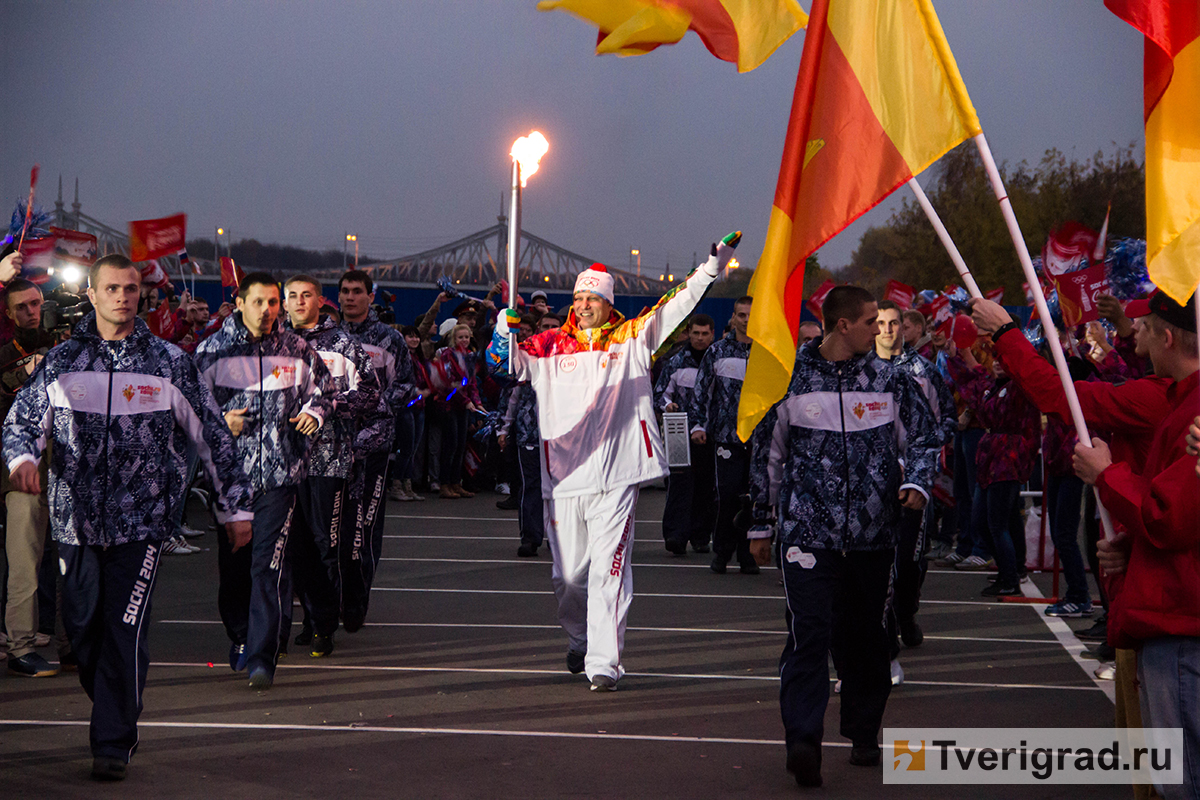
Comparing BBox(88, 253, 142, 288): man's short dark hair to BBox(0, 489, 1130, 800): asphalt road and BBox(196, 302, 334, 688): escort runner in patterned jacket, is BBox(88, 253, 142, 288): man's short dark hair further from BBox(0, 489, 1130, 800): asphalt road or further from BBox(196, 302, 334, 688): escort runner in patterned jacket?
BBox(0, 489, 1130, 800): asphalt road

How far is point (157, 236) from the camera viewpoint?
44.8ft

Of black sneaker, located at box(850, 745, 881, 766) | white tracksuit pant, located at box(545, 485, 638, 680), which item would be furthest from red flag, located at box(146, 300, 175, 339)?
black sneaker, located at box(850, 745, 881, 766)

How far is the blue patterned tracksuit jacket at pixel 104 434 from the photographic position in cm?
566

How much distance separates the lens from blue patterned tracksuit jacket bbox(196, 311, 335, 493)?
738 centimetres

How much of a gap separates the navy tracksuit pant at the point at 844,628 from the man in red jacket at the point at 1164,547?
1583mm

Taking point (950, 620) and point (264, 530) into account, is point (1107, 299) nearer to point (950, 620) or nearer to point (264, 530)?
point (950, 620)

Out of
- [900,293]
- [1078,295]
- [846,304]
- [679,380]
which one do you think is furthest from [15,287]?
[900,293]

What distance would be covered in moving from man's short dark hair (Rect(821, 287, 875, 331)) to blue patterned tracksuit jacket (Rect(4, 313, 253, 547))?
3.13 metres

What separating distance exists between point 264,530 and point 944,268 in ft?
163

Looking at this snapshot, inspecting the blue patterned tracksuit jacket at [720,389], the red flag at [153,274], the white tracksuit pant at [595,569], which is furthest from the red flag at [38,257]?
the blue patterned tracksuit jacket at [720,389]

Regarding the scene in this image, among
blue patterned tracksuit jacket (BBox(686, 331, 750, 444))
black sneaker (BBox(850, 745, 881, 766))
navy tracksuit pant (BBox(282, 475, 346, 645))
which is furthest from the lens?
blue patterned tracksuit jacket (BBox(686, 331, 750, 444))

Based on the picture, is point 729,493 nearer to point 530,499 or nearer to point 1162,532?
point 530,499

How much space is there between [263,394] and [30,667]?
2165 millimetres

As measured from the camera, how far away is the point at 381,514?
9125mm
